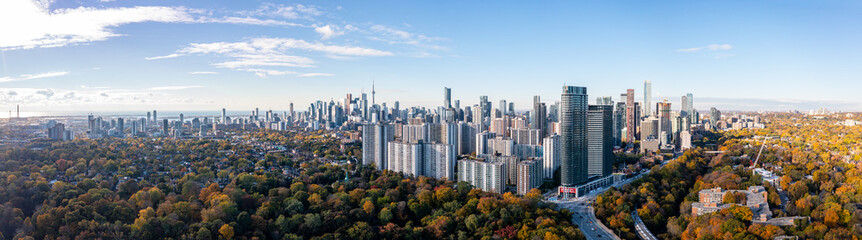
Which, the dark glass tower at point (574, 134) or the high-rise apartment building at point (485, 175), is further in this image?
the dark glass tower at point (574, 134)

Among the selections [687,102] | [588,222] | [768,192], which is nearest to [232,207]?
[588,222]

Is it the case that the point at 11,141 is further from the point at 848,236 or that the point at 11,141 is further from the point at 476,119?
the point at 476,119

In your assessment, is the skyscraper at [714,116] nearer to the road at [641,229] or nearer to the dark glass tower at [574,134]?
the dark glass tower at [574,134]

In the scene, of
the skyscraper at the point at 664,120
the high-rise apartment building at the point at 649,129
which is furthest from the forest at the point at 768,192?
the high-rise apartment building at the point at 649,129

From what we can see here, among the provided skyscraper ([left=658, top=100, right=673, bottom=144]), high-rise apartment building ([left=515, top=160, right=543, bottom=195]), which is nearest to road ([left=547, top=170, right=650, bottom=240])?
high-rise apartment building ([left=515, top=160, right=543, bottom=195])

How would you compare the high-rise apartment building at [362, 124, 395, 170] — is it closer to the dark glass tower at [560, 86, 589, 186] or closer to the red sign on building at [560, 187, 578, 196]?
the dark glass tower at [560, 86, 589, 186]

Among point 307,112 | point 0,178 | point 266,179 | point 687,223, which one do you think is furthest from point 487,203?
point 307,112
